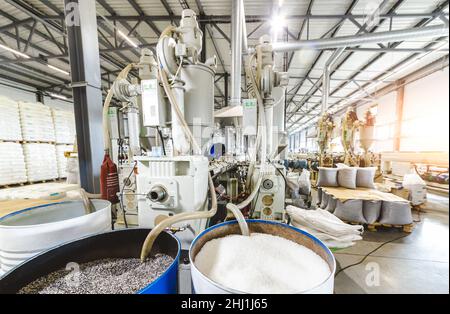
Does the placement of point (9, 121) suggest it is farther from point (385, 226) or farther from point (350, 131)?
point (385, 226)

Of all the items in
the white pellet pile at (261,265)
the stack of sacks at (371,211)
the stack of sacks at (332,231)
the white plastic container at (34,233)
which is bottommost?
the stack of sacks at (371,211)

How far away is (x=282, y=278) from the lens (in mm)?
567

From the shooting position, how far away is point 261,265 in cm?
61

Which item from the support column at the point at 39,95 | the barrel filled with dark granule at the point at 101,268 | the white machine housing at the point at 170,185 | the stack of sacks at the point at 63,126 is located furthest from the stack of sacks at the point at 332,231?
the support column at the point at 39,95

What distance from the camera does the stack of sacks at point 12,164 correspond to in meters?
3.41

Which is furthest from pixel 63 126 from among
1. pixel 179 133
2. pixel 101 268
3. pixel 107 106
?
pixel 101 268

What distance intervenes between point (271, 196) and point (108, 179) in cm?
158

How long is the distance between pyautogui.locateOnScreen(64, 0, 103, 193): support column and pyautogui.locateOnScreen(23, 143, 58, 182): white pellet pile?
3.95m

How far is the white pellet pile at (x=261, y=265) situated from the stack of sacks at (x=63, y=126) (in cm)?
603

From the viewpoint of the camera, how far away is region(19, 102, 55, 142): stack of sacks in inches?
149

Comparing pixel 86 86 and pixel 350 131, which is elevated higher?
pixel 86 86

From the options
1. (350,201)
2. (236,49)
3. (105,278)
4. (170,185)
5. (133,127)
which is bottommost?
(350,201)

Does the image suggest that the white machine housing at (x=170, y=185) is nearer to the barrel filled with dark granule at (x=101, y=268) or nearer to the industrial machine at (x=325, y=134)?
the barrel filled with dark granule at (x=101, y=268)
